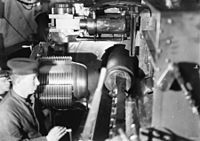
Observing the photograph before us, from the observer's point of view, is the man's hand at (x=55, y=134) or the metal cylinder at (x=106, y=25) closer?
the man's hand at (x=55, y=134)

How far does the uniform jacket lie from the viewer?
2.75m

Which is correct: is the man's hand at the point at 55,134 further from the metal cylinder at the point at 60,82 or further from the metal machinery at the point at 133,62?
the metal cylinder at the point at 60,82

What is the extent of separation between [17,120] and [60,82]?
603 millimetres

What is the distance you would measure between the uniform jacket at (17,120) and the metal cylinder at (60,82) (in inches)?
12.4

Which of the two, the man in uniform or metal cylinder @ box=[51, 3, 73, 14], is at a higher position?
metal cylinder @ box=[51, 3, 73, 14]

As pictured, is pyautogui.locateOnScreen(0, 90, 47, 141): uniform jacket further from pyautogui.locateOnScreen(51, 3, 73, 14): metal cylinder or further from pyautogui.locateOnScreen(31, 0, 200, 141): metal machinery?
pyautogui.locateOnScreen(51, 3, 73, 14): metal cylinder

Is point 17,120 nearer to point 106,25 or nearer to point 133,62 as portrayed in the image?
point 133,62

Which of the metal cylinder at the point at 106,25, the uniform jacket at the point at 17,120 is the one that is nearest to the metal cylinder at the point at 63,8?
the metal cylinder at the point at 106,25

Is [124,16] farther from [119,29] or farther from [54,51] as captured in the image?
[54,51]

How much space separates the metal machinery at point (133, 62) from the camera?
5.81ft

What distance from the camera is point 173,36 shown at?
176 centimetres

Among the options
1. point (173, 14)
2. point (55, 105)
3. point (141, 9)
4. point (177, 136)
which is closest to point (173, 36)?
point (173, 14)

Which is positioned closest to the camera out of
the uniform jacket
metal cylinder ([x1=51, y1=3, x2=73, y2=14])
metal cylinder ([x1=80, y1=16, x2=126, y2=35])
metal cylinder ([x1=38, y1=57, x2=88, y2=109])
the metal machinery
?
the metal machinery

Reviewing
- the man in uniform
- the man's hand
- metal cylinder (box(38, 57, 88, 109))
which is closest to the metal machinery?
metal cylinder (box(38, 57, 88, 109))
